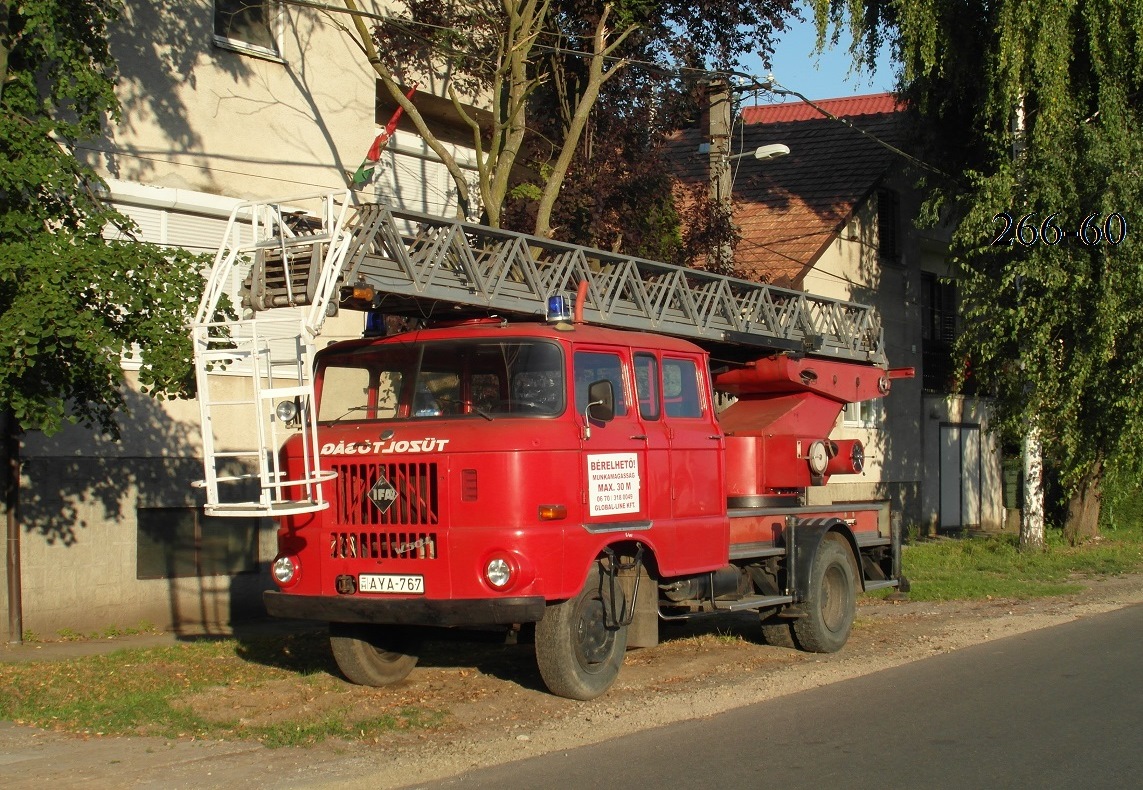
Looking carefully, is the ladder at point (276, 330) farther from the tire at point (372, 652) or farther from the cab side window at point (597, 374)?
the cab side window at point (597, 374)

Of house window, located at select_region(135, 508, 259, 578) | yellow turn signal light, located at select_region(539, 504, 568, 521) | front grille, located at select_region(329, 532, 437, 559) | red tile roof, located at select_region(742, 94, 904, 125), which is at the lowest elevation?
house window, located at select_region(135, 508, 259, 578)

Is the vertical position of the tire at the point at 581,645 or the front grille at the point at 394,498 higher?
the front grille at the point at 394,498

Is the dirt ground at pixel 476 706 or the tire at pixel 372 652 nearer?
the dirt ground at pixel 476 706

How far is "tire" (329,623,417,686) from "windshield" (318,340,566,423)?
167cm

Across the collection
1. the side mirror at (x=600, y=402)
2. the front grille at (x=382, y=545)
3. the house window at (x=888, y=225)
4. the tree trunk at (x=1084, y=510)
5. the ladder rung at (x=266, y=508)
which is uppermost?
the house window at (x=888, y=225)

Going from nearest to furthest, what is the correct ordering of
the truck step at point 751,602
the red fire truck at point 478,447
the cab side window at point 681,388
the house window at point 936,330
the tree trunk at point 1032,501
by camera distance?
the red fire truck at point 478,447
the cab side window at point 681,388
the truck step at point 751,602
the tree trunk at point 1032,501
the house window at point 936,330

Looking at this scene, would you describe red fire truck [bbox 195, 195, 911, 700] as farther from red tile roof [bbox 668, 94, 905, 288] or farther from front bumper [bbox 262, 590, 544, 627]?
red tile roof [bbox 668, 94, 905, 288]

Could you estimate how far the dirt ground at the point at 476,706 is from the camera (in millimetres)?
6988

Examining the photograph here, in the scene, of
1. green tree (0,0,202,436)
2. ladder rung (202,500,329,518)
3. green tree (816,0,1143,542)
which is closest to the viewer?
ladder rung (202,500,329,518)

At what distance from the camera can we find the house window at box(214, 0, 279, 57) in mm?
14406

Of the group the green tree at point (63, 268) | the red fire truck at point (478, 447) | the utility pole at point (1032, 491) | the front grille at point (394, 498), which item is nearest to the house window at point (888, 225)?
the utility pole at point (1032, 491)

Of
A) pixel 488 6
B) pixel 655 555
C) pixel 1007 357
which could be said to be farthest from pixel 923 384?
pixel 655 555

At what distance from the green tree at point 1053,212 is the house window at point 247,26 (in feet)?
33.2

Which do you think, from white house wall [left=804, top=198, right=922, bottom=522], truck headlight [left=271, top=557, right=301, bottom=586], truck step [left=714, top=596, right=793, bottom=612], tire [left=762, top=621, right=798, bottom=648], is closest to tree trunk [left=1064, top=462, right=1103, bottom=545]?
white house wall [left=804, top=198, right=922, bottom=522]
